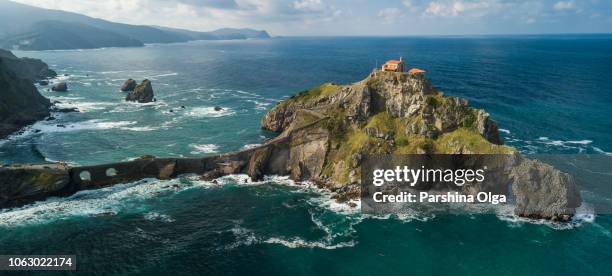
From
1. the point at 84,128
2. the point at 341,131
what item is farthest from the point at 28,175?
the point at 341,131

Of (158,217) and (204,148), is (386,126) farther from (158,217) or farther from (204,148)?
(158,217)

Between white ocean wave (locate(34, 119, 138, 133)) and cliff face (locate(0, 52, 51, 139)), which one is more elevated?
cliff face (locate(0, 52, 51, 139))

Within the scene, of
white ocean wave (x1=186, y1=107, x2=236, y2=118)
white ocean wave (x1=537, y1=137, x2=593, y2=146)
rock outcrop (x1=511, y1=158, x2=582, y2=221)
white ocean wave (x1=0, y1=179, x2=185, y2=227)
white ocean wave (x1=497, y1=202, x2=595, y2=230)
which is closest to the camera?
white ocean wave (x1=497, y1=202, x2=595, y2=230)

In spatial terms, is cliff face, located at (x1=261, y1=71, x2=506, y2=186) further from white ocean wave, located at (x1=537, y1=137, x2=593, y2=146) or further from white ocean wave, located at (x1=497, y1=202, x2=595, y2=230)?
white ocean wave, located at (x1=537, y1=137, x2=593, y2=146)

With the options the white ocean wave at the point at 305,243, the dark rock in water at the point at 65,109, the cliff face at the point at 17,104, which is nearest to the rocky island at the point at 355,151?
the white ocean wave at the point at 305,243

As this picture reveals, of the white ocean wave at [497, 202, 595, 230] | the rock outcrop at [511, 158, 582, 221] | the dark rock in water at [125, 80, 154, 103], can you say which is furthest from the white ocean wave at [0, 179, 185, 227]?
the dark rock in water at [125, 80, 154, 103]

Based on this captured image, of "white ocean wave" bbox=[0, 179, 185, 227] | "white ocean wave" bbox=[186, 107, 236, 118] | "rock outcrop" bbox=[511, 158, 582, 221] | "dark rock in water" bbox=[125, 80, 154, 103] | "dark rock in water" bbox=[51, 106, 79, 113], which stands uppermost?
"dark rock in water" bbox=[125, 80, 154, 103]

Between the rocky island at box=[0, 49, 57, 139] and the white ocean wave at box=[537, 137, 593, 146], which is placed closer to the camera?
the white ocean wave at box=[537, 137, 593, 146]

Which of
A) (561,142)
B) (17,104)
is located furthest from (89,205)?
(561,142)

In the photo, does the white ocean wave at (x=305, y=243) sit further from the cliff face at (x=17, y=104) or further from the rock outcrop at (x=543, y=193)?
the cliff face at (x=17, y=104)
